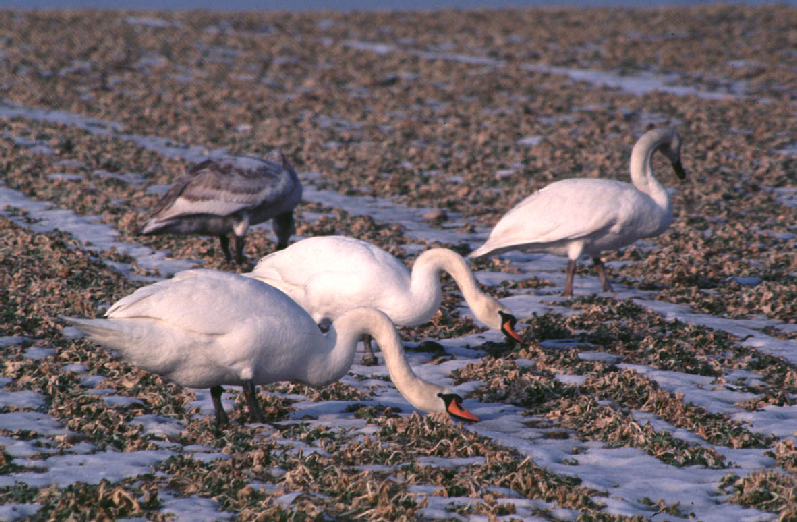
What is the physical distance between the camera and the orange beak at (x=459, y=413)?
6191mm

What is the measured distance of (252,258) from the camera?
12.6 m

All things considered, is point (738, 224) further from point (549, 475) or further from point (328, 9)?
point (328, 9)

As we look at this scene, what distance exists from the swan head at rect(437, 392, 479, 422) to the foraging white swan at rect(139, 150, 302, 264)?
20.5 ft

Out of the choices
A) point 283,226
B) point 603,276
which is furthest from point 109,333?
point 283,226

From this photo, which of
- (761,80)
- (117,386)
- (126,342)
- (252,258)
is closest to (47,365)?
(117,386)

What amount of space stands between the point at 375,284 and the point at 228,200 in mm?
4734

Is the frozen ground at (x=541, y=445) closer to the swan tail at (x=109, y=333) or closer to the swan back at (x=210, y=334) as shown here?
the swan back at (x=210, y=334)

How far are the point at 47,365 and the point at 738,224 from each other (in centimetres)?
1093

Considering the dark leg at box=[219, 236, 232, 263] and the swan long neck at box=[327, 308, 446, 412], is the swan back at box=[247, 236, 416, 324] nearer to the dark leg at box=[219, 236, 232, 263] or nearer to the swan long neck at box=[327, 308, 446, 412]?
the swan long neck at box=[327, 308, 446, 412]

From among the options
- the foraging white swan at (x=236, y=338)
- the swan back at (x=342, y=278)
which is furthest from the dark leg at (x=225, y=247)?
the foraging white swan at (x=236, y=338)

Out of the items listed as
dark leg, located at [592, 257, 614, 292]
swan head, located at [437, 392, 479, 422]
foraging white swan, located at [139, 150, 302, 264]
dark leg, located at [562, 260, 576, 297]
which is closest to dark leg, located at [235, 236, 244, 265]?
foraging white swan, located at [139, 150, 302, 264]

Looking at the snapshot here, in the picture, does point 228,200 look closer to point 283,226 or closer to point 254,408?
point 283,226

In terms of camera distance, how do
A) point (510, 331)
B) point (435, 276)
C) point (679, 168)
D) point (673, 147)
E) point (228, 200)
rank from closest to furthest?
point (510, 331) → point (435, 276) → point (228, 200) → point (673, 147) → point (679, 168)

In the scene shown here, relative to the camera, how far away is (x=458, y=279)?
7961 millimetres
